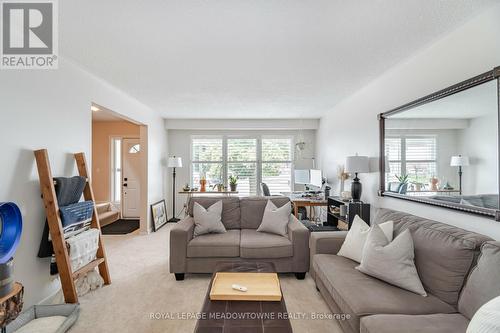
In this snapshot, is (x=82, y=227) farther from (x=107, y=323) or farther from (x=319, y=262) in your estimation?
(x=319, y=262)

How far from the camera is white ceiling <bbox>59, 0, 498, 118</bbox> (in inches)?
67.4

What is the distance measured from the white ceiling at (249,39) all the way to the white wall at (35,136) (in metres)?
0.39

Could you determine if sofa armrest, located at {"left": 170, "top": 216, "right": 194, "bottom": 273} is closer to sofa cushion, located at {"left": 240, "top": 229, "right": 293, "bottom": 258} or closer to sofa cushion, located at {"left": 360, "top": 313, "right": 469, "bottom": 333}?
sofa cushion, located at {"left": 240, "top": 229, "right": 293, "bottom": 258}

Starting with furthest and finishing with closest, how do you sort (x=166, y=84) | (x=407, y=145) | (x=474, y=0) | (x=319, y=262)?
1. (x=166, y=84)
2. (x=407, y=145)
3. (x=319, y=262)
4. (x=474, y=0)

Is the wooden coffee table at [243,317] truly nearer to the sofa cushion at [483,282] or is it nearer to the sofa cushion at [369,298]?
the sofa cushion at [369,298]

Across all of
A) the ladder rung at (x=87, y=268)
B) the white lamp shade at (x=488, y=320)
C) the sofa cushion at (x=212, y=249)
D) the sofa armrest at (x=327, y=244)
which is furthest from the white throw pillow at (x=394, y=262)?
→ the ladder rung at (x=87, y=268)

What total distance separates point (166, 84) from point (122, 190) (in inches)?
143

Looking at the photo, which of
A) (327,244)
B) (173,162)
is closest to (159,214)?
(173,162)

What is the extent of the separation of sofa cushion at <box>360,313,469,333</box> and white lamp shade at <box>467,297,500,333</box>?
1.14 feet

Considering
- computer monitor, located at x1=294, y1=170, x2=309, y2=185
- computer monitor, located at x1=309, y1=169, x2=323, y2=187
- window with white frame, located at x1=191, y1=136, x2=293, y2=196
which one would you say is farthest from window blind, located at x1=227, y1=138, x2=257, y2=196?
computer monitor, located at x1=309, y1=169, x2=323, y2=187

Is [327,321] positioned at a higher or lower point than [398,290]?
lower

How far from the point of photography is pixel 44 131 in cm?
228

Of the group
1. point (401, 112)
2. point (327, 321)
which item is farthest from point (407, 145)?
point (327, 321)

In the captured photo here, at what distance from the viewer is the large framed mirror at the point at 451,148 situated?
169 centimetres
